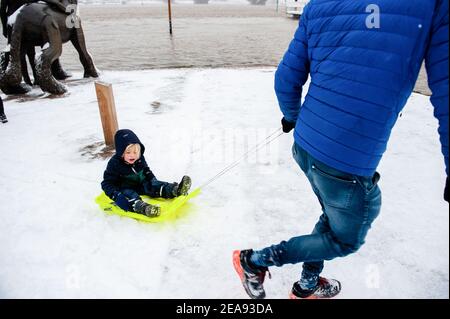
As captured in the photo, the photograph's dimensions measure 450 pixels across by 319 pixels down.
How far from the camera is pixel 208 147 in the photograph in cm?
454

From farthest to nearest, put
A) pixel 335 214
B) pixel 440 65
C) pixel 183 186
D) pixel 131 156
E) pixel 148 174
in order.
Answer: pixel 148 174 → pixel 183 186 → pixel 131 156 → pixel 335 214 → pixel 440 65

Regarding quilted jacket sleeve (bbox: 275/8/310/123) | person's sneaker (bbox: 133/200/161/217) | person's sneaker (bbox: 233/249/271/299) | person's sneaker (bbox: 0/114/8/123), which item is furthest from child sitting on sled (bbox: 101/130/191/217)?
person's sneaker (bbox: 0/114/8/123)

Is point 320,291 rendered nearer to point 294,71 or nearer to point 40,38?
point 294,71

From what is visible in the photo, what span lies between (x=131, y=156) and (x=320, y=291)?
187cm

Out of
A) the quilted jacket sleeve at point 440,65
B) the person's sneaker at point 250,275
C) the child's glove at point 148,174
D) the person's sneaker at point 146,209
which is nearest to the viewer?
the quilted jacket sleeve at point 440,65

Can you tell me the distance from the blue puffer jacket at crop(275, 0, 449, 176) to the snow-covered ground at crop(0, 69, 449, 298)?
0.98m

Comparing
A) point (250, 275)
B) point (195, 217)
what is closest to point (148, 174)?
point (195, 217)

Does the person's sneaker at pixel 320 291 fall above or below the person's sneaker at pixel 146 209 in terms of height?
below

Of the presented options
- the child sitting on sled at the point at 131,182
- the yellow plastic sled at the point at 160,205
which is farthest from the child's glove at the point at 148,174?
the yellow plastic sled at the point at 160,205

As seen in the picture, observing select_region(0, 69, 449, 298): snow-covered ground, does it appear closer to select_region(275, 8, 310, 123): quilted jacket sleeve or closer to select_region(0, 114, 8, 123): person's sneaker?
select_region(0, 114, 8, 123): person's sneaker

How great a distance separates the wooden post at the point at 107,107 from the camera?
416 cm

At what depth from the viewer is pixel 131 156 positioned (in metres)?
3.00

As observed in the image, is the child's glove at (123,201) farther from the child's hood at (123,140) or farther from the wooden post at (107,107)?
the wooden post at (107,107)

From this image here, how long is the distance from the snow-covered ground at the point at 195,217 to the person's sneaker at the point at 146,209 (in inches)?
4.9
